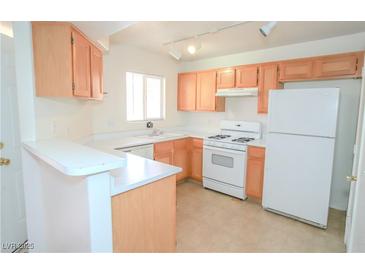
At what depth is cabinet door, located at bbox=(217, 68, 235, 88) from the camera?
3632 millimetres

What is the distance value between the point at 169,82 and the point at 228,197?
250cm

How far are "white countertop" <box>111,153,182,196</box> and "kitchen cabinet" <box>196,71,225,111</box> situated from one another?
234 centimetres

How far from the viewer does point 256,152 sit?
3.15 meters

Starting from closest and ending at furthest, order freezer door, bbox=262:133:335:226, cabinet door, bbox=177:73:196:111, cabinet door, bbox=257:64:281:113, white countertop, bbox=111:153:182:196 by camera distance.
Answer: white countertop, bbox=111:153:182:196, freezer door, bbox=262:133:335:226, cabinet door, bbox=257:64:281:113, cabinet door, bbox=177:73:196:111

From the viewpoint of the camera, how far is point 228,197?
3.41 m

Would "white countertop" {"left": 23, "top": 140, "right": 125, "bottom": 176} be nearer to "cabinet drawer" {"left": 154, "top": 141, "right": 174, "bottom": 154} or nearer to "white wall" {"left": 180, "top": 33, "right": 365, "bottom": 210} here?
"cabinet drawer" {"left": 154, "top": 141, "right": 174, "bottom": 154}

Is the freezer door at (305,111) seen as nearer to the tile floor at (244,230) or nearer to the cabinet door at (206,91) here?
the tile floor at (244,230)

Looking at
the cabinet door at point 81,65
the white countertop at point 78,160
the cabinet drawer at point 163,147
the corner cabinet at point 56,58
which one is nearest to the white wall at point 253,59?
the cabinet drawer at point 163,147

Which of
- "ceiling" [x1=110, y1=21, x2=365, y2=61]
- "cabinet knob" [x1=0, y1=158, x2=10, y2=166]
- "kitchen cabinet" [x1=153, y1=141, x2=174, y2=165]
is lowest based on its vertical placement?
"kitchen cabinet" [x1=153, y1=141, x2=174, y2=165]

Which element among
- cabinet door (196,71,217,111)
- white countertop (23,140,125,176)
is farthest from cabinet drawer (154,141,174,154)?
white countertop (23,140,125,176)

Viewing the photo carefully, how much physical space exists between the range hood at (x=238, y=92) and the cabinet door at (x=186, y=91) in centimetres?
62

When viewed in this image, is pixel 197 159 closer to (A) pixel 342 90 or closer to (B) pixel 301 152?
(B) pixel 301 152

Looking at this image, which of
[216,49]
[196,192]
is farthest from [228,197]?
[216,49]

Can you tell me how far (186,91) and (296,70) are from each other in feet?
6.70
